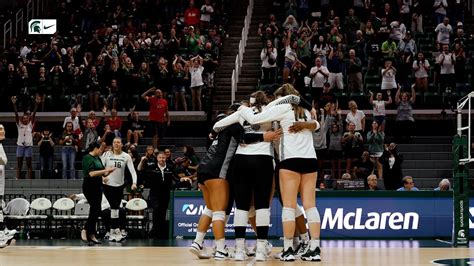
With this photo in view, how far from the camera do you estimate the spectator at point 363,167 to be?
23625 mm

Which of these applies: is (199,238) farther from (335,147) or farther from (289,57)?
(289,57)

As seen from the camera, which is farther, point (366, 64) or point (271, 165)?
point (366, 64)

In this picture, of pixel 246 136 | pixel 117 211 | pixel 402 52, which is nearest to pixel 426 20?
pixel 402 52

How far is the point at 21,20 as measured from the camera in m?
37.8

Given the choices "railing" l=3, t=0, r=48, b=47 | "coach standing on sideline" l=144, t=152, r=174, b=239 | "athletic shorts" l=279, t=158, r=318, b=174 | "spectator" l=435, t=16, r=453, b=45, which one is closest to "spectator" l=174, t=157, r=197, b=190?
"coach standing on sideline" l=144, t=152, r=174, b=239

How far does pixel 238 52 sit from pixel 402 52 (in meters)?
5.73

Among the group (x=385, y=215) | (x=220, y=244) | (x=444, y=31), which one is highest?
(x=444, y=31)

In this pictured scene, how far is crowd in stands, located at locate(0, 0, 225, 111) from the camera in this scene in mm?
30031

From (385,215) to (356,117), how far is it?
20.9 ft

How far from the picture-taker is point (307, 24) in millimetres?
32281

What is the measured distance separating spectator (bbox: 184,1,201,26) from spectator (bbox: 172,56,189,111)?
14.1 ft

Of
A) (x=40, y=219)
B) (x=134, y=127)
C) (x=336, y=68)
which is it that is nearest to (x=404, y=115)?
(x=336, y=68)

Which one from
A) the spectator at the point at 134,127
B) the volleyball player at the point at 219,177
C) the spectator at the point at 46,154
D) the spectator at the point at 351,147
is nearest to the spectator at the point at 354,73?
the spectator at the point at 351,147

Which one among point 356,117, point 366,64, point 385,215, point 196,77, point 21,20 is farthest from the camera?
point 21,20
